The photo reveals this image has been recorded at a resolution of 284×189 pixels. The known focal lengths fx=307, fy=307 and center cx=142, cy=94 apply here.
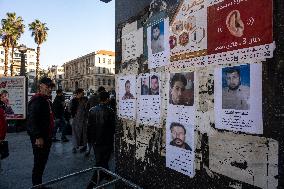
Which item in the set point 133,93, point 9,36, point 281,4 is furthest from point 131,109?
point 9,36

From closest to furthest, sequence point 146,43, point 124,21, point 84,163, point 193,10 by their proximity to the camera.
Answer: point 193,10
point 146,43
point 124,21
point 84,163

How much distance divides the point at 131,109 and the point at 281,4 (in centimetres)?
216

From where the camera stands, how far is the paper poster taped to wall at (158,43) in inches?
116

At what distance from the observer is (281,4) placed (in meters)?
1.86

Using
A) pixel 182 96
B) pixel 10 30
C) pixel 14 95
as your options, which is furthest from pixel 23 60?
pixel 10 30

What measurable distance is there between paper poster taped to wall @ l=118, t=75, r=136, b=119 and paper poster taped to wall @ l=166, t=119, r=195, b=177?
0.77 m

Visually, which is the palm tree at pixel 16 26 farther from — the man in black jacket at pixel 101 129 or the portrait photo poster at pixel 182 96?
the portrait photo poster at pixel 182 96

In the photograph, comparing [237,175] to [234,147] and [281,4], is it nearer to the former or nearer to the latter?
[234,147]

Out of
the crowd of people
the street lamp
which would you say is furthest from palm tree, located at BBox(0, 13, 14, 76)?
the crowd of people

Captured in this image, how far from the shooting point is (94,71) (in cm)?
8006

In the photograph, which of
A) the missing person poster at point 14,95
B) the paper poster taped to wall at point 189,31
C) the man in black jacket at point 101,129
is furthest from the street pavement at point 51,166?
the missing person poster at point 14,95

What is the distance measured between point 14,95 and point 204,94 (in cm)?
1260

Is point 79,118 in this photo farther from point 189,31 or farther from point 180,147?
point 189,31

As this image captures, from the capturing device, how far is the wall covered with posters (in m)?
1.96
